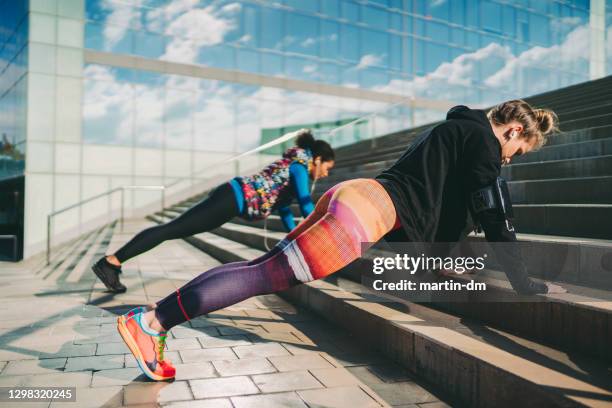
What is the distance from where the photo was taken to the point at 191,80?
18.8m

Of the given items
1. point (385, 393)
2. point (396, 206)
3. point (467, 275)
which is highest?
point (396, 206)

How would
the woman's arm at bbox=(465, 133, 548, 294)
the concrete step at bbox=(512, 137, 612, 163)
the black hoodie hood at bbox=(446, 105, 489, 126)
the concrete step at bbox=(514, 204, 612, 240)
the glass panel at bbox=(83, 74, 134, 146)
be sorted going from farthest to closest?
1. the glass panel at bbox=(83, 74, 134, 146)
2. the concrete step at bbox=(512, 137, 612, 163)
3. the concrete step at bbox=(514, 204, 612, 240)
4. the black hoodie hood at bbox=(446, 105, 489, 126)
5. the woman's arm at bbox=(465, 133, 548, 294)

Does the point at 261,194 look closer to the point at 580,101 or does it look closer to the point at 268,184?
the point at 268,184

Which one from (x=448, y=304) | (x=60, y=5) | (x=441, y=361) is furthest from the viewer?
(x=60, y=5)

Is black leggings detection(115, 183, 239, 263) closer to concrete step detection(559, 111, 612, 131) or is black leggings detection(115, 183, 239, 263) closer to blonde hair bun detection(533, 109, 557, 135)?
blonde hair bun detection(533, 109, 557, 135)

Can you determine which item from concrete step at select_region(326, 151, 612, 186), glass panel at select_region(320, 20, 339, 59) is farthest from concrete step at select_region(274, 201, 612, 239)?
glass panel at select_region(320, 20, 339, 59)

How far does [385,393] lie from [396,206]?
3.13 ft

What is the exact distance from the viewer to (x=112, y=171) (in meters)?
17.7

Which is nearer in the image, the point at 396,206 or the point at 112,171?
the point at 396,206

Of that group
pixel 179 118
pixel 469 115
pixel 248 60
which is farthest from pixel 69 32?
pixel 469 115

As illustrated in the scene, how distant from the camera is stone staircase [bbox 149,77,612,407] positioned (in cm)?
201

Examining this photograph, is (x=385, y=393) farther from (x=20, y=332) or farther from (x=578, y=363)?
(x=20, y=332)

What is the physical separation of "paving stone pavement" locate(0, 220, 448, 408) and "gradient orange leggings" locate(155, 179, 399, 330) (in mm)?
560

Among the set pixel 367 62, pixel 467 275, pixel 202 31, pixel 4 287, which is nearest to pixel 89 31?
pixel 202 31
